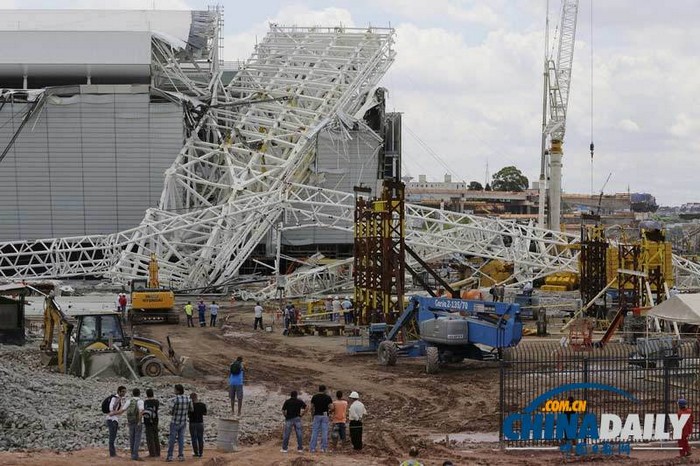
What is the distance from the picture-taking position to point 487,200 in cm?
18238

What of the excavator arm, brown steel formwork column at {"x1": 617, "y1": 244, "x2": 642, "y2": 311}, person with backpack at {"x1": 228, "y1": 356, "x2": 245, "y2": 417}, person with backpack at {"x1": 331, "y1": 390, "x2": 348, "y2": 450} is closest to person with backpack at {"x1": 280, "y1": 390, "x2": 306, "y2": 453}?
person with backpack at {"x1": 331, "y1": 390, "x2": 348, "y2": 450}

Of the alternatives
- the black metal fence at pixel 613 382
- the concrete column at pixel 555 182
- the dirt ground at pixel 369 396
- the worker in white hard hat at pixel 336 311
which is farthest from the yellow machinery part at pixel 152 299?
the concrete column at pixel 555 182

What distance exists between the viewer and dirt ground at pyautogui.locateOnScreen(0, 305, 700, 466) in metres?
21.8

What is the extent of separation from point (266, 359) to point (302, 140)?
1399 inches

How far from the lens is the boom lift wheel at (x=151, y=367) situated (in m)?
31.2

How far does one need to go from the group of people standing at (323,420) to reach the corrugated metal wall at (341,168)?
5706 centimetres

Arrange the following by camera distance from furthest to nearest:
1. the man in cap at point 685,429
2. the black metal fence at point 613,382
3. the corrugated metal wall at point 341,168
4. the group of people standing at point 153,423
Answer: the corrugated metal wall at point 341,168 → the black metal fence at point 613,382 → the man in cap at point 685,429 → the group of people standing at point 153,423

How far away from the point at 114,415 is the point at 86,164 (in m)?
56.6

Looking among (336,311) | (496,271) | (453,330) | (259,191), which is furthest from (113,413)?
(496,271)

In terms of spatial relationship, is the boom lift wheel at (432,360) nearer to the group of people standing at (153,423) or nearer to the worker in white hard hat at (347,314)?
the group of people standing at (153,423)

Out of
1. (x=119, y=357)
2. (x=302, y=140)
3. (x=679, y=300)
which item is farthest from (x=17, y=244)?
(x=679, y=300)

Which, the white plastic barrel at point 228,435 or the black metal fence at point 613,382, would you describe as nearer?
the white plastic barrel at point 228,435

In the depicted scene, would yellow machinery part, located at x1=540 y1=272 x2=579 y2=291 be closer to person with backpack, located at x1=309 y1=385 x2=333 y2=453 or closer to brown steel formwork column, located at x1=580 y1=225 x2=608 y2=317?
brown steel formwork column, located at x1=580 y1=225 x2=608 y2=317

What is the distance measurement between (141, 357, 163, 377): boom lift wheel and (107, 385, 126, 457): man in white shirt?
8745mm
